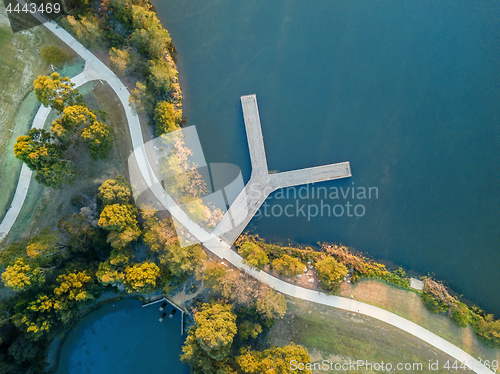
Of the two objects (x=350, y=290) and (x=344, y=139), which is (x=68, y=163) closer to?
(x=344, y=139)

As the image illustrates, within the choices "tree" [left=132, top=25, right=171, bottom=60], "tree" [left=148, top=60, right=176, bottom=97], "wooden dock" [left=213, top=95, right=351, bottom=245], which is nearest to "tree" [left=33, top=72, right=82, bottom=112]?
"tree" [left=148, top=60, right=176, bottom=97]

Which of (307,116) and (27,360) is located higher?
(307,116)

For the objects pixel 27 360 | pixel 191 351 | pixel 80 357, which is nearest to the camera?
pixel 191 351

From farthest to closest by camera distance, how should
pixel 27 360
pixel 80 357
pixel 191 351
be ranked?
pixel 80 357, pixel 27 360, pixel 191 351

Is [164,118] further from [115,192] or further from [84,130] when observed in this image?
[115,192]

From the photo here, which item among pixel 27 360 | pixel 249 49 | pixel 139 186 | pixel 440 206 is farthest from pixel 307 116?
pixel 27 360

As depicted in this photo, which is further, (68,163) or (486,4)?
(486,4)

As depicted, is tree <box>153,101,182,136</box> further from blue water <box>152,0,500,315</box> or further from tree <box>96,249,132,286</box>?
tree <box>96,249,132,286</box>
